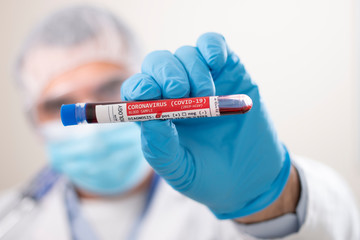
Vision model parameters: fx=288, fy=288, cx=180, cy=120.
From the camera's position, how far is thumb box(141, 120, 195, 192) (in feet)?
1.75

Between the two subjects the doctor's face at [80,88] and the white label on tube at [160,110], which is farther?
the doctor's face at [80,88]

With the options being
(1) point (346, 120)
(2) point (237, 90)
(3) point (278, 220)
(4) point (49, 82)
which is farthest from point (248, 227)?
(1) point (346, 120)

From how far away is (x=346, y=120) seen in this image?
5.03 feet

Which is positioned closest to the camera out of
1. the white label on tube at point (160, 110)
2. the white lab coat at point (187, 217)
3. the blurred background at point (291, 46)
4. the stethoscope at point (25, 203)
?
the white label on tube at point (160, 110)

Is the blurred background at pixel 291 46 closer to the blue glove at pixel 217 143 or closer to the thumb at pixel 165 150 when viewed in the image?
the blue glove at pixel 217 143

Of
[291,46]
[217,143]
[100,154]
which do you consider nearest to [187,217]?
[100,154]

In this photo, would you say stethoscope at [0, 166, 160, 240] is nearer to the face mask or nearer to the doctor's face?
the face mask

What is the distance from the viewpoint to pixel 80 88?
1081mm

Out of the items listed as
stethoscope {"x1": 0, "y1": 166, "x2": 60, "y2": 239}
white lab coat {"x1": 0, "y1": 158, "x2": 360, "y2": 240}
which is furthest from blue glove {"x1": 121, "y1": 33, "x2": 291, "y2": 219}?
stethoscope {"x1": 0, "y1": 166, "x2": 60, "y2": 239}

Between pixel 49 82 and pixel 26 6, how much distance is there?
0.82 meters

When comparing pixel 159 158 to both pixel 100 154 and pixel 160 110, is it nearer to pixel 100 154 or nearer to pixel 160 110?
pixel 160 110

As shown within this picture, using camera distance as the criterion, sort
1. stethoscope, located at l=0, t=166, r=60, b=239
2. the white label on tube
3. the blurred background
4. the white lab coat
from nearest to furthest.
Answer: the white label on tube
the white lab coat
stethoscope, located at l=0, t=166, r=60, b=239
the blurred background

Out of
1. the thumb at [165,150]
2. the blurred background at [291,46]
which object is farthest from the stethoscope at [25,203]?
the thumb at [165,150]

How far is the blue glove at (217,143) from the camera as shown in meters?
0.56
